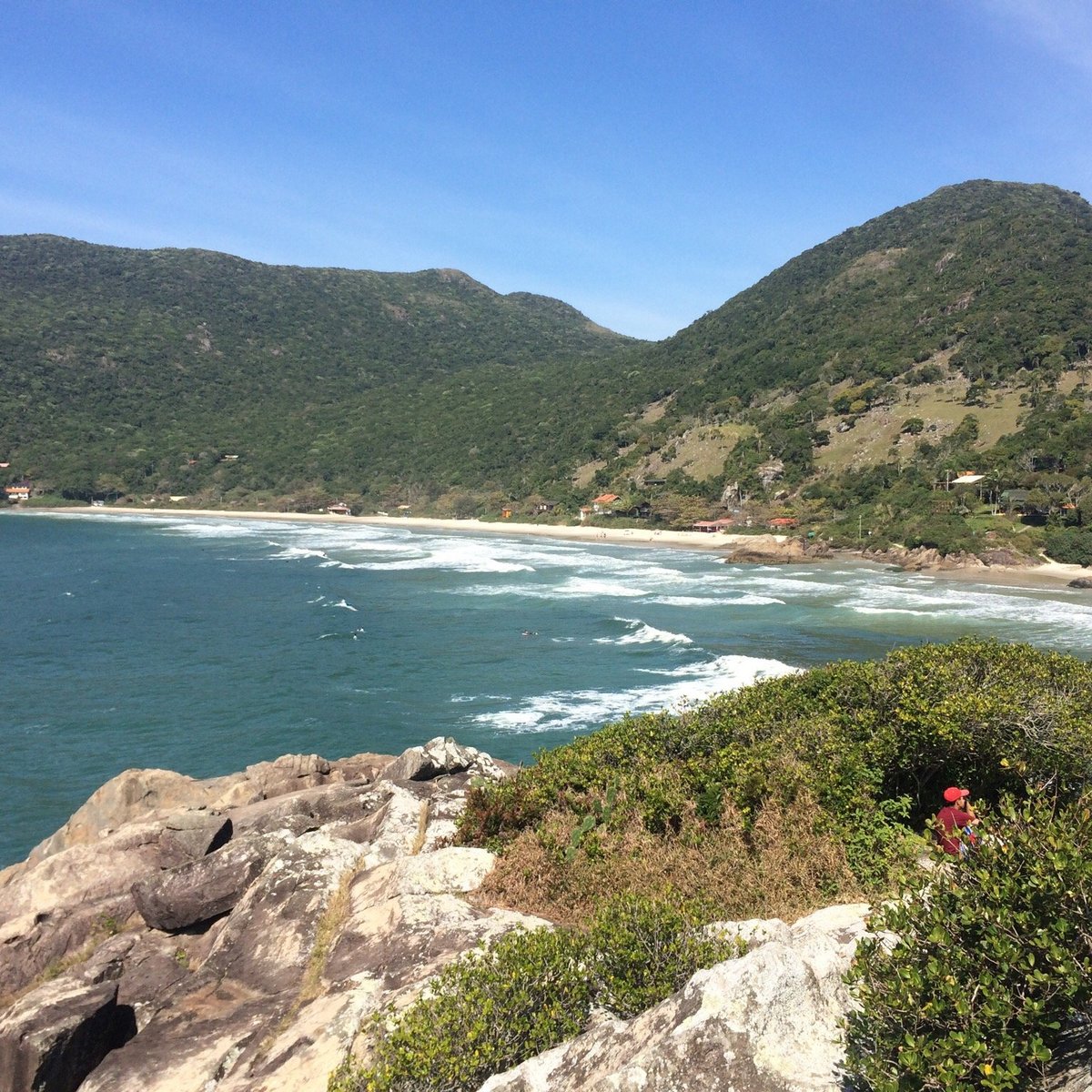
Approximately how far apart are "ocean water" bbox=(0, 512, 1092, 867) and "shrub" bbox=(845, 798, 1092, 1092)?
1882 cm

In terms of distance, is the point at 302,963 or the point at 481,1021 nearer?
the point at 481,1021

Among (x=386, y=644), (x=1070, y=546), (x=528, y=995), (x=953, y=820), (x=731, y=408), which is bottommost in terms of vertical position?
(x=386, y=644)

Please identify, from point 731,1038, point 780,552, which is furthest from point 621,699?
point 780,552

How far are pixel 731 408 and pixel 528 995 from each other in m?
124

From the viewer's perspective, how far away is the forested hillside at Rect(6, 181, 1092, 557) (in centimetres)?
8606

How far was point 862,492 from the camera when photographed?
286 ft

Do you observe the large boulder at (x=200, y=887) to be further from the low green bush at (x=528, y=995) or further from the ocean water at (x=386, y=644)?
the ocean water at (x=386, y=644)

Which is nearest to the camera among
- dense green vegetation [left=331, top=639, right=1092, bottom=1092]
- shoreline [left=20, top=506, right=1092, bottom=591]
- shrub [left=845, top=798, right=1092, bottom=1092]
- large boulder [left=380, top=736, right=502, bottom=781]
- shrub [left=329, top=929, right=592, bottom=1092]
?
shrub [left=845, top=798, right=1092, bottom=1092]

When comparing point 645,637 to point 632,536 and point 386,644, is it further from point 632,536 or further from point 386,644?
point 632,536

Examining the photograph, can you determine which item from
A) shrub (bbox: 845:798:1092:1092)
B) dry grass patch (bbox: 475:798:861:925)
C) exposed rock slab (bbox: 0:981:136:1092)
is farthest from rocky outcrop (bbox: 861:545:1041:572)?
exposed rock slab (bbox: 0:981:136:1092)

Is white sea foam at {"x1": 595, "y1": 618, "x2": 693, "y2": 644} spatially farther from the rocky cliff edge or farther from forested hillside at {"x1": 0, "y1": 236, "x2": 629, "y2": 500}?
forested hillside at {"x1": 0, "y1": 236, "x2": 629, "y2": 500}

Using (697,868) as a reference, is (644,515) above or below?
below

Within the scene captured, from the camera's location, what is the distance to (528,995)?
5.88 meters

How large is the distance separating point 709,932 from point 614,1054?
156 cm
